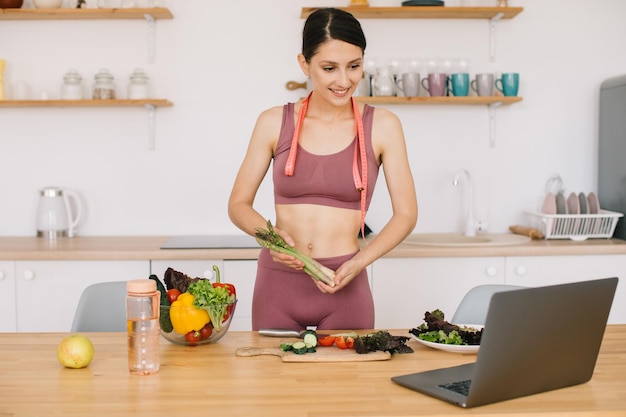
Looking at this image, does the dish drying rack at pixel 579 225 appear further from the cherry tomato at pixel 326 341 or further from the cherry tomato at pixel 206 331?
the cherry tomato at pixel 206 331

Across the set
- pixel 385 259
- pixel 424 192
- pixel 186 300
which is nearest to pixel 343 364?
pixel 186 300

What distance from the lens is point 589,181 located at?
4145 mm

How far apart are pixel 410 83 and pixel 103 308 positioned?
1955mm

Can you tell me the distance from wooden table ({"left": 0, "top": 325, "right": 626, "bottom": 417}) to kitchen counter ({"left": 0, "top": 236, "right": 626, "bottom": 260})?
1495 millimetres

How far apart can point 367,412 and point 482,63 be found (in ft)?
9.64

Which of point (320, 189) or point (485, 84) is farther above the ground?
point (485, 84)

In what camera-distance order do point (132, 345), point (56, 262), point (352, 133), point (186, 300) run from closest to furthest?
point (132, 345), point (186, 300), point (352, 133), point (56, 262)

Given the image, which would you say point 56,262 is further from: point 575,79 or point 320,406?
point 575,79

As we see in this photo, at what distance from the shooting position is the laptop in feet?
4.71

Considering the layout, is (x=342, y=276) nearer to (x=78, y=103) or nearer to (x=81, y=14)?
(x=78, y=103)

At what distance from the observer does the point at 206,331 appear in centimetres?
193

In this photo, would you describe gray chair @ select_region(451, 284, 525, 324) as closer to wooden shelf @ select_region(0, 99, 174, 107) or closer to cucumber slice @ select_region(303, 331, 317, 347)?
cucumber slice @ select_region(303, 331, 317, 347)

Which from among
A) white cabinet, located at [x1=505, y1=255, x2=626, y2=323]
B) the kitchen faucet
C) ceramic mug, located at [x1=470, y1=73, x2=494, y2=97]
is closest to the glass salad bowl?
white cabinet, located at [x1=505, y1=255, x2=626, y2=323]

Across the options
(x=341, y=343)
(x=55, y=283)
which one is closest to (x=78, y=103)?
(x=55, y=283)
